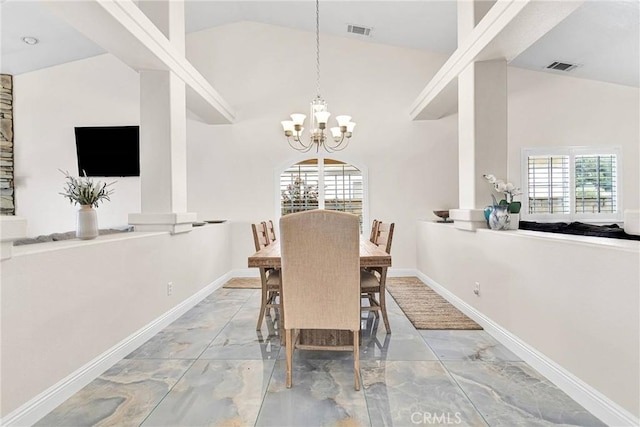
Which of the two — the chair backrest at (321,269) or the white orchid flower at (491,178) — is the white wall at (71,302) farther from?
the white orchid flower at (491,178)

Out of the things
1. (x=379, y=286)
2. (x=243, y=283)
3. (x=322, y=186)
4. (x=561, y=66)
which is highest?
(x=561, y=66)

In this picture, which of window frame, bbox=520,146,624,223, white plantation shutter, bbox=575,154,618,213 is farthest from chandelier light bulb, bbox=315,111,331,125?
white plantation shutter, bbox=575,154,618,213

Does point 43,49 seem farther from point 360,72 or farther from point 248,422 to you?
point 248,422

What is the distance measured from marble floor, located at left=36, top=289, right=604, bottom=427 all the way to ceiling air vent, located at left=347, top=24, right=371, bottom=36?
14.1ft

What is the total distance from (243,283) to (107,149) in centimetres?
316

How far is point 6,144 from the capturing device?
17.7 ft

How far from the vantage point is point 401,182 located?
538cm

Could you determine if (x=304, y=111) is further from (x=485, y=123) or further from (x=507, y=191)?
(x=507, y=191)

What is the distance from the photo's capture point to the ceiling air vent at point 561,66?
16.2 feet

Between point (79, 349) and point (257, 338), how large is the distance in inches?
49.2

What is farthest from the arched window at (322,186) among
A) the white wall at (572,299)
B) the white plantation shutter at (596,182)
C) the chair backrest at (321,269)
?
the white plantation shutter at (596,182)

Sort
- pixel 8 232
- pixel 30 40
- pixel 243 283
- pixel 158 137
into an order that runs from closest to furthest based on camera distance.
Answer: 1. pixel 8 232
2. pixel 158 137
3. pixel 30 40
4. pixel 243 283

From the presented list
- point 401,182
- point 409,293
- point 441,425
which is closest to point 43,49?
point 401,182

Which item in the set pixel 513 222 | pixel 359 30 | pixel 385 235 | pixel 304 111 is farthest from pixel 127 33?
pixel 359 30
